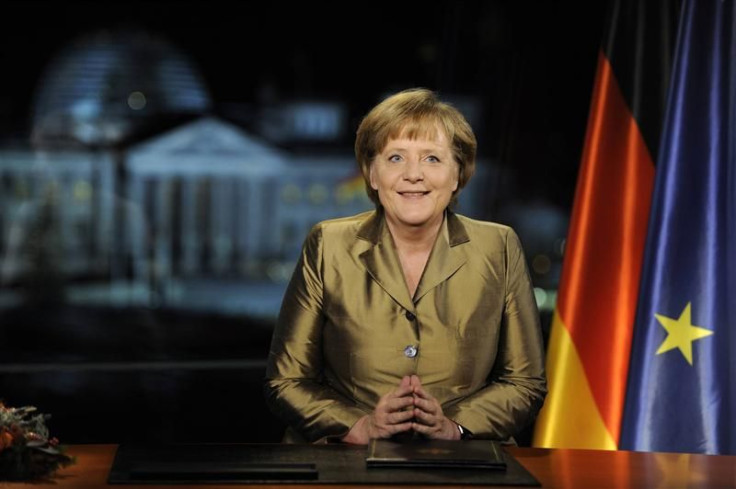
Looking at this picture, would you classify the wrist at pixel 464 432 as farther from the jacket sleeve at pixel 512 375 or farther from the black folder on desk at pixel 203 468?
the black folder on desk at pixel 203 468

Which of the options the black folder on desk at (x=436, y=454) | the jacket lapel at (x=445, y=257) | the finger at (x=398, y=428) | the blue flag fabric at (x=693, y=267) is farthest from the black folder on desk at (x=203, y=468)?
the blue flag fabric at (x=693, y=267)

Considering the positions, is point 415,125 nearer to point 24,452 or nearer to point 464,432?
point 464,432

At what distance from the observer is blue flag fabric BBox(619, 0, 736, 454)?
282cm

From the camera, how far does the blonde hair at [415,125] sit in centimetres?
215

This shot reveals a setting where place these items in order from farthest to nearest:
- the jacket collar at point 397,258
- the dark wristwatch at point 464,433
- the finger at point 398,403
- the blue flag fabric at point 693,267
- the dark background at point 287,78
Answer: the dark background at point 287,78, the blue flag fabric at point 693,267, the jacket collar at point 397,258, the dark wristwatch at point 464,433, the finger at point 398,403

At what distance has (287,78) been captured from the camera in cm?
577

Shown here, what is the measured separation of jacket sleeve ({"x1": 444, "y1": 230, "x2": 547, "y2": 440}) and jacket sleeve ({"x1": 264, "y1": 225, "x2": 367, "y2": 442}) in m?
0.22

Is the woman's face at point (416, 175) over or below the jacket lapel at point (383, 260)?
over

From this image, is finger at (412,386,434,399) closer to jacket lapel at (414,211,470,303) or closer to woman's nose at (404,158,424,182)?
jacket lapel at (414,211,470,303)

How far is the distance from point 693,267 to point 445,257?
3.00 feet

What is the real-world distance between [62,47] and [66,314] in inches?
53.3

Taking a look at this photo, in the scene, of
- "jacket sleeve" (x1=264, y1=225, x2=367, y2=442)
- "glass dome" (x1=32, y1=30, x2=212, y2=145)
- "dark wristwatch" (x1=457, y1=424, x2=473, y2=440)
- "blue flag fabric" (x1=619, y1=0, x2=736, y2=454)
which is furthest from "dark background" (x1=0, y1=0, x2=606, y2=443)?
"dark wristwatch" (x1=457, y1=424, x2=473, y2=440)

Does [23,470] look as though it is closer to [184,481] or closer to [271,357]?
[184,481]

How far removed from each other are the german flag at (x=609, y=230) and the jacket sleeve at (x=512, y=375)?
2.66 feet
